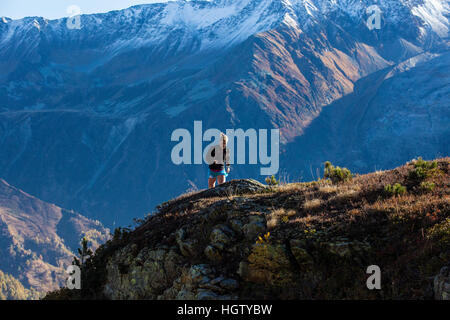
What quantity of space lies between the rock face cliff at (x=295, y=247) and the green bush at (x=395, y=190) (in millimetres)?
27

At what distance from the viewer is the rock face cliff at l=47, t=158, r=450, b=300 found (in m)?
7.18

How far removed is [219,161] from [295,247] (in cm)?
903

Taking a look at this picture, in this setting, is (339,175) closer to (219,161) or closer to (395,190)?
(395,190)

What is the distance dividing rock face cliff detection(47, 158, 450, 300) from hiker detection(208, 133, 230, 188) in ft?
15.7

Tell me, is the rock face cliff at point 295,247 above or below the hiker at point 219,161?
below

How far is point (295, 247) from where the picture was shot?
26.7 feet

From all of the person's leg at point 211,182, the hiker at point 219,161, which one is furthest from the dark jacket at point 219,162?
the person's leg at point 211,182

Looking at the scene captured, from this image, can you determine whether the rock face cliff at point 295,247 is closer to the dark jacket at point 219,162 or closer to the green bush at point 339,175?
the green bush at point 339,175

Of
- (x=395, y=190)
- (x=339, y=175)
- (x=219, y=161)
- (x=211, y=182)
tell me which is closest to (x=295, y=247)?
(x=395, y=190)

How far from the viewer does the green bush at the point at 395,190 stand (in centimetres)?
957
